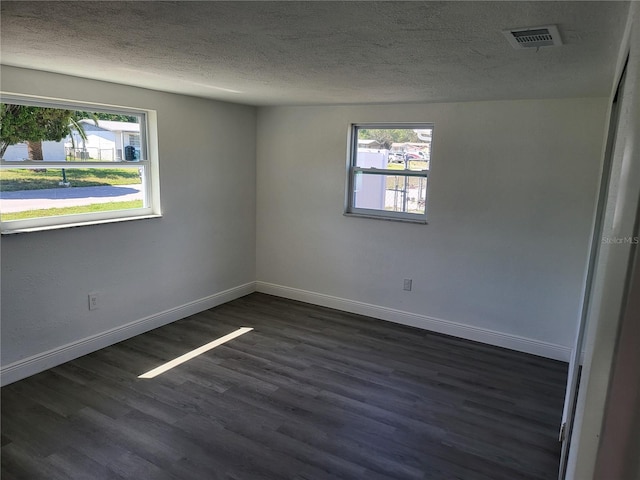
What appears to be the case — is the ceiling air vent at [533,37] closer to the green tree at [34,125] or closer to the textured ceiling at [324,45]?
the textured ceiling at [324,45]

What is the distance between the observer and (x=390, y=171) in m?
4.47

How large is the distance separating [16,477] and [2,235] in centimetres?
156

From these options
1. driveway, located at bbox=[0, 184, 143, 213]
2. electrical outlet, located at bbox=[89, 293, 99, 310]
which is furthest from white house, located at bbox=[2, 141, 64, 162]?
electrical outlet, located at bbox=[89, 293, 99, 310]

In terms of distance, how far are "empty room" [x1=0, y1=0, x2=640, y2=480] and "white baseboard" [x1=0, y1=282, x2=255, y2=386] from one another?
0.06 feet

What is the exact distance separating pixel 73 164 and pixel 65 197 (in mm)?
265

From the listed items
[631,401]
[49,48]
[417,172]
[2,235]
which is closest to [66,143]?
[2,235]

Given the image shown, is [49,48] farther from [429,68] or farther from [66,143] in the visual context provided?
[429,68]

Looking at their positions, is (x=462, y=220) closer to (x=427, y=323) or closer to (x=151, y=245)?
(x=427, y=323)

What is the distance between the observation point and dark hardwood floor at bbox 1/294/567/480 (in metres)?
2.39

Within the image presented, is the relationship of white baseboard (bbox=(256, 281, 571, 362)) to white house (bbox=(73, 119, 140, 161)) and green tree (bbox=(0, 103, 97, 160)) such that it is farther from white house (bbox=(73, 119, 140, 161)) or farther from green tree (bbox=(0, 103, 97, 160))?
green tree (bbox=(0, 103, 97, 160))

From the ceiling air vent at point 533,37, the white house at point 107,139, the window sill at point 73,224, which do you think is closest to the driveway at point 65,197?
the window sill at point 73,224

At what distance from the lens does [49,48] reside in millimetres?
2275

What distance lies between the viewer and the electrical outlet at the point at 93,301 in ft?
11.7

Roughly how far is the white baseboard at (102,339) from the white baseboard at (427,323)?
649mm
